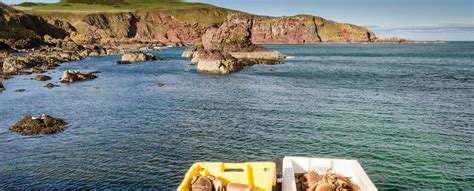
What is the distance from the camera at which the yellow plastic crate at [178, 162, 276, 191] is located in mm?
18750

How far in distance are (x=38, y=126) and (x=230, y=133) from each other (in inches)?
799

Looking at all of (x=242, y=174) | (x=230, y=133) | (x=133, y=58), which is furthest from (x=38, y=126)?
(x=133, y=58)

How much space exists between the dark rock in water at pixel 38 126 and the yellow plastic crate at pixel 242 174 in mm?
25672

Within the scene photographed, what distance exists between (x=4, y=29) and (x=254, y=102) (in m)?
174

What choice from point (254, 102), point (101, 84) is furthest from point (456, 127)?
point (101, 84)

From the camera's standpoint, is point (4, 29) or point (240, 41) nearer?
point (240, 41)

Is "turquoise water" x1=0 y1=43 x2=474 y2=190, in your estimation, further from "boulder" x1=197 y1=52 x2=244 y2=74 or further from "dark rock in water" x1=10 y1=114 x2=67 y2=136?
"boulder" x1=197 y1=52 x2=244 y2=74

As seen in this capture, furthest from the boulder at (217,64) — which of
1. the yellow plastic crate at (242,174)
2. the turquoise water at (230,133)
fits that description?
the yellow plastic crate at (242,174)

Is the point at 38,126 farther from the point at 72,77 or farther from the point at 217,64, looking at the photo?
the point at 217,64

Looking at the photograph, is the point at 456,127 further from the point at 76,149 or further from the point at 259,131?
the point at 76,149

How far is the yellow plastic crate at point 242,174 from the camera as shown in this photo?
18750 millimetres

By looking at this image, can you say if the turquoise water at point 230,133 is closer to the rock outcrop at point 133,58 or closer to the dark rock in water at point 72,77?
the dark rock in water at point 72,77

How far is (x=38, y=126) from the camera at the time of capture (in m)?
39.7

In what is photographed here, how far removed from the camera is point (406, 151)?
3184 cm
